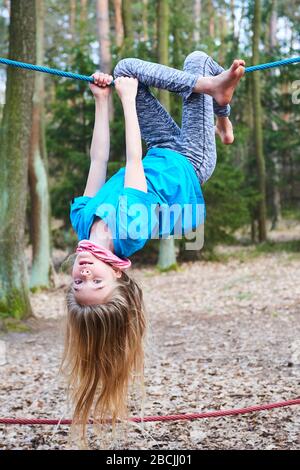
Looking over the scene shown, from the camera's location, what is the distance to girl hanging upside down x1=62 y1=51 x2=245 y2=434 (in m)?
2.49

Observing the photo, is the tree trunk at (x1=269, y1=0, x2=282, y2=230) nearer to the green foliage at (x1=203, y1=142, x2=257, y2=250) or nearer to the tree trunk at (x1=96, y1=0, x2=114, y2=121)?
the green foliage at (x1=203, y1=142, x2=257, y2=250)

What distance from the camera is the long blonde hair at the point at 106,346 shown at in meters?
2.51

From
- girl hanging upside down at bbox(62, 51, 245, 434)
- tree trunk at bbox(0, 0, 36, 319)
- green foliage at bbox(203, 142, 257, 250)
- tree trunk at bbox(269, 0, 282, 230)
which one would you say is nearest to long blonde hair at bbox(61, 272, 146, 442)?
girl hanging upside down at bbox(62, 51, 245, 434)

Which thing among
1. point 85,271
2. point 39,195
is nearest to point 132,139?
point 85,271

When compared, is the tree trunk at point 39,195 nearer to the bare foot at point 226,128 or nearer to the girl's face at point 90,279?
the bare foot at point 226,128

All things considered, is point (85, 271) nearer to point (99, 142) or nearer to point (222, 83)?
point (99, 142)

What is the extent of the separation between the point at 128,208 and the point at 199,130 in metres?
0.72

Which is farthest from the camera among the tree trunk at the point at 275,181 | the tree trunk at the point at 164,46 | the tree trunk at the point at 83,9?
the tree trunk at the point at 83,9

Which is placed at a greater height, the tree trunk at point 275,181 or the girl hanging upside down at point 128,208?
the tree trunk at point 275,181

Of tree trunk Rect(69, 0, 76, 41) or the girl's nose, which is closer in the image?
the girl's nose

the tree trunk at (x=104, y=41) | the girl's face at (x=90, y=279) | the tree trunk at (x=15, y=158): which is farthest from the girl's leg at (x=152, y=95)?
the tree trunk at (x=104, y=41)
